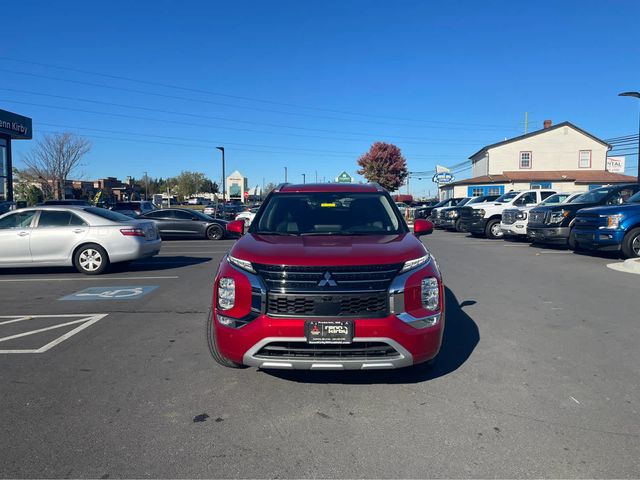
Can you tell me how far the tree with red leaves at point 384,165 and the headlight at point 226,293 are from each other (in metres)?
62.7

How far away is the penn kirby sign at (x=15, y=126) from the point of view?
26.4m

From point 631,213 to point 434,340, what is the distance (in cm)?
1039

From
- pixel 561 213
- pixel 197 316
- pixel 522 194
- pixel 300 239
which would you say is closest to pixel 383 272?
pixel 300 239

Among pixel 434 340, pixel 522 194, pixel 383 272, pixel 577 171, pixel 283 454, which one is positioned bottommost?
pixel 283 454

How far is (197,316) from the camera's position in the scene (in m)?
6.63

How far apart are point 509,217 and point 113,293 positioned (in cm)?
1422

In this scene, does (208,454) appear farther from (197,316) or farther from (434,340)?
(197,316)

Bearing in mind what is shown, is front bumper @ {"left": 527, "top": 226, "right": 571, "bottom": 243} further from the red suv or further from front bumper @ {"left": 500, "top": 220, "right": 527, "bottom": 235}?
the red suv

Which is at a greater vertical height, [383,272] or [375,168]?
[375,168]

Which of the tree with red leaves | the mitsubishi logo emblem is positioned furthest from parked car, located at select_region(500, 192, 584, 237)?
the tree with red leaves

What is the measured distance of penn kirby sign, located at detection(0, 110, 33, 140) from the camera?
86.6ft

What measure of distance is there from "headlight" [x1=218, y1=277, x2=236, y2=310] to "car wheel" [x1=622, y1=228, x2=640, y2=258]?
11231 mm

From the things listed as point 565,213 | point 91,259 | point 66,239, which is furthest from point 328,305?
point 565,213

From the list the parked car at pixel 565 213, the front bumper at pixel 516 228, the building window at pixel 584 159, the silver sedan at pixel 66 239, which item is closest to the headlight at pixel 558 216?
the parked car at pixel 565 213
